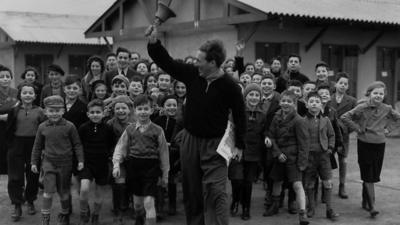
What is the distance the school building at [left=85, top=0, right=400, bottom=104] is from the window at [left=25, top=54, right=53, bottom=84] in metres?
5.79

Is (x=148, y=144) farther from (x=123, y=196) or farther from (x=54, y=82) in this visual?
(x=54, y=82)

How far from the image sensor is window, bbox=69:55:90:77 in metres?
22.5

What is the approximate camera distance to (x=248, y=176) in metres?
6.11

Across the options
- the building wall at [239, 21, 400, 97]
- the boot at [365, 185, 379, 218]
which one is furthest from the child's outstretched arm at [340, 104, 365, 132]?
the building wall at [239, 21, 400, 97]

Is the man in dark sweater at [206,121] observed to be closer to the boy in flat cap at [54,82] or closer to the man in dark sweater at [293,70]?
the boy in flat cap at [54,82]

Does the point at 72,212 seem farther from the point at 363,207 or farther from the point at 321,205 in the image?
the point at 363,207

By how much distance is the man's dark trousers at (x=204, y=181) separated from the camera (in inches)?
177

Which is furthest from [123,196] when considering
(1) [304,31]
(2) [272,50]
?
(1) [304,31]

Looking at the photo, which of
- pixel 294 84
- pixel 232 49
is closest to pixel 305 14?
pixel 232 49

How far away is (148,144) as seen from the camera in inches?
207

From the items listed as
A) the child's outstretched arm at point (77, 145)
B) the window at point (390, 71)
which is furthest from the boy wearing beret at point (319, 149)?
the window at point (390, 71)

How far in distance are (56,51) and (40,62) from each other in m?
0.81

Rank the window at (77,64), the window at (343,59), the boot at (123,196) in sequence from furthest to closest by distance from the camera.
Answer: the window at (77,64), the window at (343,59), the boot at (123,196)

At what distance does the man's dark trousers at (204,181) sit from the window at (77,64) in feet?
61.3
